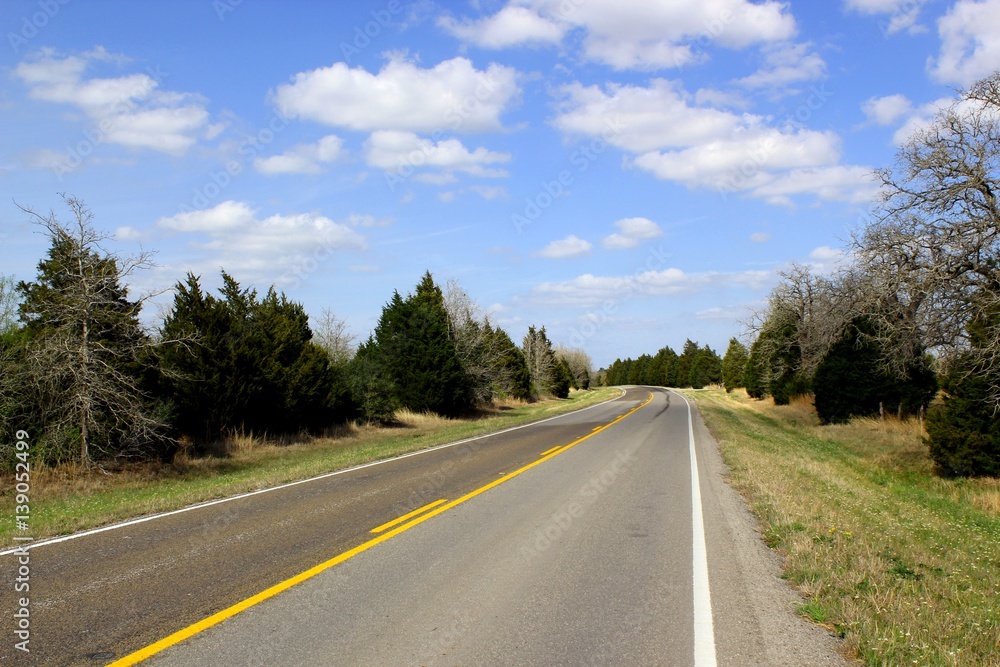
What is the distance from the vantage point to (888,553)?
7.55 meters

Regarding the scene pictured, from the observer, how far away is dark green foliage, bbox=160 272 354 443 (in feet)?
65.0

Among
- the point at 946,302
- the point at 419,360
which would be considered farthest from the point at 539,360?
the point at 946,302

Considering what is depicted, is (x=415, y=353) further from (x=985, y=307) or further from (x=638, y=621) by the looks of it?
(x=638, y=621)

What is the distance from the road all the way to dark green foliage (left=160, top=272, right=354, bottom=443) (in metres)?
10.3

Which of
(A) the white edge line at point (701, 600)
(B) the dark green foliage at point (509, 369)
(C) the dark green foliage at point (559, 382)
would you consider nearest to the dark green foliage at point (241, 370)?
(A) the white edge line at point (701, 600)

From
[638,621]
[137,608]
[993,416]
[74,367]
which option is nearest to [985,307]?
[993,416]

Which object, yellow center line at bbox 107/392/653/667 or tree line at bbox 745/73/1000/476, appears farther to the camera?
tree line at bbox 745/73/1000/476

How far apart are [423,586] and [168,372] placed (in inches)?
506

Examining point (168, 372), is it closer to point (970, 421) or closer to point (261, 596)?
point (261, 596)

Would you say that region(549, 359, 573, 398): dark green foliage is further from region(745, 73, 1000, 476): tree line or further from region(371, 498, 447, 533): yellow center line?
region(371, 498, 447, 533): yellow center line

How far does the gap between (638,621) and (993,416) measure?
1750 cm

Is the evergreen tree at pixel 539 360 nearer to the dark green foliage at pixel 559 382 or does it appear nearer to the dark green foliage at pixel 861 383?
the dark green foliage at pixel 559 382

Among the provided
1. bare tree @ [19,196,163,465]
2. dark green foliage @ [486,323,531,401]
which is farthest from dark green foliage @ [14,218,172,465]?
dark green foliage @ [486,323,531,401]

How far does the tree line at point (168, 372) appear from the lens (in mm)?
14141
